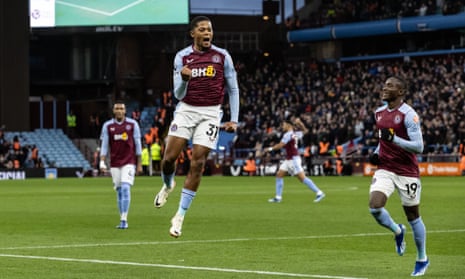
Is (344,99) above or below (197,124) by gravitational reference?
above

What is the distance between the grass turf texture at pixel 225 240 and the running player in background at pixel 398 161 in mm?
768

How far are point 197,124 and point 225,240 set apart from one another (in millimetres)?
4203

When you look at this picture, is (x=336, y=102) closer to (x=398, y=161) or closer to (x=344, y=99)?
(x=344, y=99)

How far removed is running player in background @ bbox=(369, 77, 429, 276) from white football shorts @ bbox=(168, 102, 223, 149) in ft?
7.87

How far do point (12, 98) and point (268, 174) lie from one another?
61.2 ft

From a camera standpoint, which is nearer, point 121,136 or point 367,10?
point 121,136

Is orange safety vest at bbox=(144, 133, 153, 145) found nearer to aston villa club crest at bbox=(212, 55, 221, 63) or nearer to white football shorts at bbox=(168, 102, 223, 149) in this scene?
white football shorts at bbox=(168, 102, 223, 149)

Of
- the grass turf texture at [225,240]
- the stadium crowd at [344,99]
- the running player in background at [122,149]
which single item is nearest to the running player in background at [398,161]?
the grass turf texture at [225,240]

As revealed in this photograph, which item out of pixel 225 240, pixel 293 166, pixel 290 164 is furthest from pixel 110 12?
pixel 225 240

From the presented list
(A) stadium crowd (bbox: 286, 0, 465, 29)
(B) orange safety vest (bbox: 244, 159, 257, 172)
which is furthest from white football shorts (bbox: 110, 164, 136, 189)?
(A) stadium crowd (bbox: 286, 0, 465, 29)

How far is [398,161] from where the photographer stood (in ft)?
43.6

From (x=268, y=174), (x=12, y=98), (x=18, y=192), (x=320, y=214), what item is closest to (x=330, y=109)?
(x=268, y=174)

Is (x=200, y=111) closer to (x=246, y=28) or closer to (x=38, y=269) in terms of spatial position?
(x=38, y=269)

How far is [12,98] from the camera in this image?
224 ft
